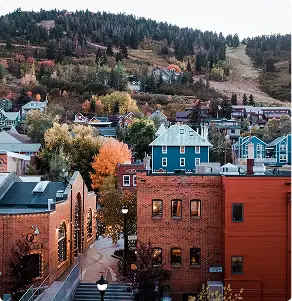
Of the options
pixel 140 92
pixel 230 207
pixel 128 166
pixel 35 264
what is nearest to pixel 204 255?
pixel 230 207

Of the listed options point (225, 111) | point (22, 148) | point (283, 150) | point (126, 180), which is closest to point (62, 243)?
point (126, 180)

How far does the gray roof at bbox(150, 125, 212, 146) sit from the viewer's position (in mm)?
72062

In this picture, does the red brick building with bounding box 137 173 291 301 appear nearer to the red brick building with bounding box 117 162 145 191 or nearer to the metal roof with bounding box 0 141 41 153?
the red brick building with bounding box 117 162 145 191

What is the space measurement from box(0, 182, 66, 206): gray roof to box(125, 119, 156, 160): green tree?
47604 millimetres

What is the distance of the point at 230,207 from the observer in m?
26.9

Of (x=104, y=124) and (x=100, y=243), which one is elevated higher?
(x=104, y=124)

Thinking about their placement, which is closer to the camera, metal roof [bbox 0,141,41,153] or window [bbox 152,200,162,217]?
window [bbox 152,200,162,217]

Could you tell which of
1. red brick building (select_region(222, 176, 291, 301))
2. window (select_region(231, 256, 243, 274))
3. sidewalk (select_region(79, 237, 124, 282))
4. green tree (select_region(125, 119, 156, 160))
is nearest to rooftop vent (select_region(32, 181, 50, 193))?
sidewalk (select_region(79, 237, 124, 282))

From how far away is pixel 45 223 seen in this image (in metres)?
28.4

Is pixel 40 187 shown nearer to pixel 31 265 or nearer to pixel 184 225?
pixel 31 265

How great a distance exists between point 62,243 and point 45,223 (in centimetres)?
405

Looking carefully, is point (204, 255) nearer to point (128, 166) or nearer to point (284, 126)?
point (128, 166)

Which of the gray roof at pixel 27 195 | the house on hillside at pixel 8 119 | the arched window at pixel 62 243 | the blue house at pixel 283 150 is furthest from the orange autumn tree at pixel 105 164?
the house on hillside at pixel 8 119

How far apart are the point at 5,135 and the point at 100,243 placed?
158 ft
